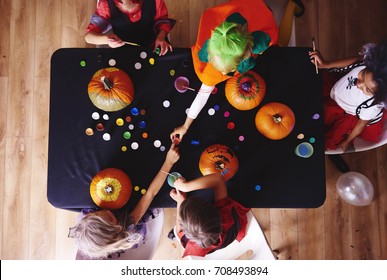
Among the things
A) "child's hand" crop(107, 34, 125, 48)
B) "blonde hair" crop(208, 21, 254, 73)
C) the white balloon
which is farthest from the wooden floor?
"blonde hair" crop(208, 21, 254, 73)

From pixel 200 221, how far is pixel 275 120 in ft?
1.75

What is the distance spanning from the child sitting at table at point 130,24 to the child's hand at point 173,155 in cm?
44

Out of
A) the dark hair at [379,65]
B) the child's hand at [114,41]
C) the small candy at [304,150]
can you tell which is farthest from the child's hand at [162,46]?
the dark hair at [379,65]

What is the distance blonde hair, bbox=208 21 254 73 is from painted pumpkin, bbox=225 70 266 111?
0.31 meters

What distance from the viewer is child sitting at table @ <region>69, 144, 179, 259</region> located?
1.38m

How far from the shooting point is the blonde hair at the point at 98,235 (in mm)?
1378

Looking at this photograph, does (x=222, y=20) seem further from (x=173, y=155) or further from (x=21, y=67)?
(x=21, y=67)

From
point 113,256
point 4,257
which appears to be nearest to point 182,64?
point 113,256

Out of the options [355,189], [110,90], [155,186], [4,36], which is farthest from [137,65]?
[355,189]

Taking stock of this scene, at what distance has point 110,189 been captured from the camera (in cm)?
146

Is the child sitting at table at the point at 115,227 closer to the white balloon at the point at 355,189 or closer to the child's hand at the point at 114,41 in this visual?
the child's hand at the point at 114,41

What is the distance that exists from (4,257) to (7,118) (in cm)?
86
